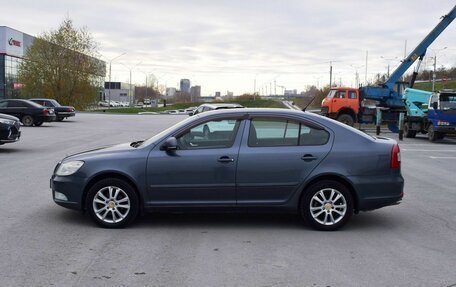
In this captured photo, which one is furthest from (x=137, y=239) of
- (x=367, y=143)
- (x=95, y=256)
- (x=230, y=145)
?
(x=367, y=143)

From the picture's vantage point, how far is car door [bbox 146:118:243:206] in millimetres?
6223

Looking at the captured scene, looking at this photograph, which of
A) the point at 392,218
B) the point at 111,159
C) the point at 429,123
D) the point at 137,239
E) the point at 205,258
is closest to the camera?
the point at 205,258

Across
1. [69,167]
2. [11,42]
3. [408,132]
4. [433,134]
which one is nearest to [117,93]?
[11,42]

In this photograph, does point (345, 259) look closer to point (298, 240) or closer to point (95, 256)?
point (298, 240)

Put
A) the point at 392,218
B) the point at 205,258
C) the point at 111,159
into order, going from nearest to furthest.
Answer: the point at 205,258
the point at 111,159
the point at 392,218

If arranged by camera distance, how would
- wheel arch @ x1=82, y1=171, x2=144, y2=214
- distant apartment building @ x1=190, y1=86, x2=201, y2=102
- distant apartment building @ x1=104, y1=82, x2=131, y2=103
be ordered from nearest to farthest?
wheel arch @ x1=82, y1=171, x2=144, y2=214 → distant apartment building @ x1=104, y1=82, x2=131, y2=103 → distant apartment building @ x1=190, y1=86, x2=201, y2=102

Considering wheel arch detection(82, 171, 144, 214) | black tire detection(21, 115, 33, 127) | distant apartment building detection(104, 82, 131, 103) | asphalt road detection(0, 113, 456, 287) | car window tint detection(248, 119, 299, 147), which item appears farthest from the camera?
distant apartment building detection(104, 82, 131, 103)

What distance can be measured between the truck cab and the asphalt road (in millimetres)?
21084

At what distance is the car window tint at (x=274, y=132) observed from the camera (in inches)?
252

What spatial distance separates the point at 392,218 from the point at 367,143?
138cm

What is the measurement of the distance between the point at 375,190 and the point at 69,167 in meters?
3.86

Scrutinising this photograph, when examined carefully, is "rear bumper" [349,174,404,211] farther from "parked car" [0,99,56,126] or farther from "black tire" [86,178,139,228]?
"parked car" [0,99,56,126]

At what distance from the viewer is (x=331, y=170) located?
6289mm

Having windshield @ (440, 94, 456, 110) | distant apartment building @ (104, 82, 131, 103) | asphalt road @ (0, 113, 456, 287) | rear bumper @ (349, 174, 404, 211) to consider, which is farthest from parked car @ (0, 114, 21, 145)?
distant apartment building @ (104, 82, 131, 103)
